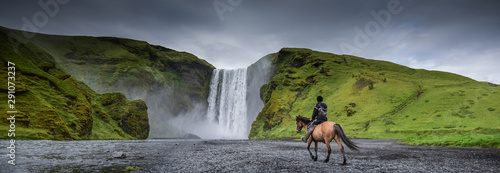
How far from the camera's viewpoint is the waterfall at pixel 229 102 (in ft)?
365

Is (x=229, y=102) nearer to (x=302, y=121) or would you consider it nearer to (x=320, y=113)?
(x=302, y=121)

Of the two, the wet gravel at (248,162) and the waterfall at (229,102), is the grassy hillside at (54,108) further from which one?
the waterfall at (229,102)

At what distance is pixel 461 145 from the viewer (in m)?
24.6

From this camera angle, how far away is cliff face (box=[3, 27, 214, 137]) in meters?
110

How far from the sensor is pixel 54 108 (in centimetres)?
4453

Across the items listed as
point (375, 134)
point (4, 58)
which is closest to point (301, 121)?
point (375, 134)

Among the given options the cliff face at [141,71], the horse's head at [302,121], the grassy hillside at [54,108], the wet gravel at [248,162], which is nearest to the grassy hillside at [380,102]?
the wet gravel at [248,162]

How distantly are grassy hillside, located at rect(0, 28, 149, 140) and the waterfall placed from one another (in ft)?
148

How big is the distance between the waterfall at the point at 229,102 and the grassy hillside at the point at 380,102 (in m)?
12.9

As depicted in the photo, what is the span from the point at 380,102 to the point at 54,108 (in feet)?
255

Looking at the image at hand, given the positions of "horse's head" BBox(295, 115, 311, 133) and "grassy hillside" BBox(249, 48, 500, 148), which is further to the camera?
"grassy hillside" BBox(249, 48, 500, 148)

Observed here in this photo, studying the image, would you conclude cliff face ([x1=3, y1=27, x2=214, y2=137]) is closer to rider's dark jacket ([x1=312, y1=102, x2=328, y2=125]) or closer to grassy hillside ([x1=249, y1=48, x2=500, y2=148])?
grassy hillside ([x1=249, y1=48, x2=500, y2=148])

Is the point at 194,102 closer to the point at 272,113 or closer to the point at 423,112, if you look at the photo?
the point at 272,113

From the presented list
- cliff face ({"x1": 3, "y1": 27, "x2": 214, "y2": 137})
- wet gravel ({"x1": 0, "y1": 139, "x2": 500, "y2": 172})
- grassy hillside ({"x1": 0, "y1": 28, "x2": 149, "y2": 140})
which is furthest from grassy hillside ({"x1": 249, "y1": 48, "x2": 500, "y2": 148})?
cliff face ({"x1": 3, "y1": 27, "x2": 214, "y2": 137})
